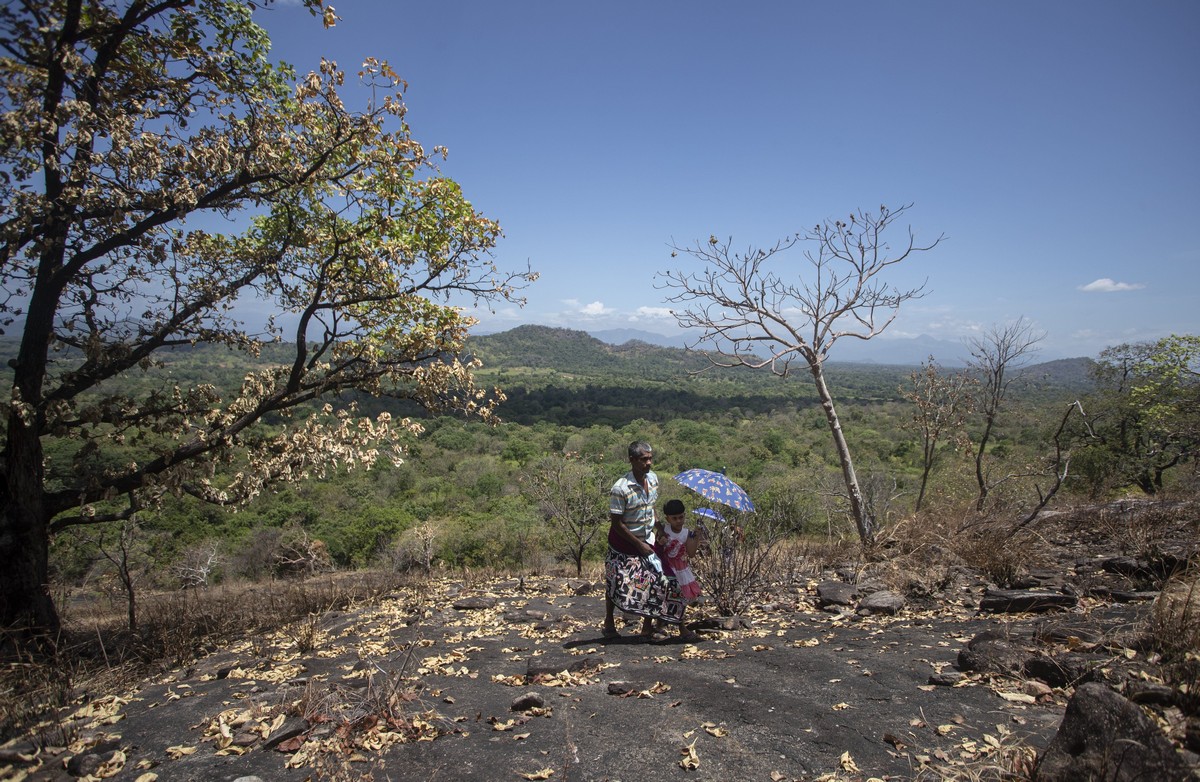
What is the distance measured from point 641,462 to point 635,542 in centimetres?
72

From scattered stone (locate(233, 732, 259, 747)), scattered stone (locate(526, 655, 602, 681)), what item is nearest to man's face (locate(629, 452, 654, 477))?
scattered stone (locate(526, 655, 602, 681))

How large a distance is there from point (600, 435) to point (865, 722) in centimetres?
4655

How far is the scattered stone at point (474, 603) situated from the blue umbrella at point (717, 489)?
3390 millimetres

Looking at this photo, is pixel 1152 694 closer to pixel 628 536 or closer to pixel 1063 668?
pixel 1063 668

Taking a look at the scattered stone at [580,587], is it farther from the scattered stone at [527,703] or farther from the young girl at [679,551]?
the scattered stone at [527,703]

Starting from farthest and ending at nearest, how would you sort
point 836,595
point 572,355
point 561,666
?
point 572,355, point 836,595, point 561,666

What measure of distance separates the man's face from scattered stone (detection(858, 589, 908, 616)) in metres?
3.11

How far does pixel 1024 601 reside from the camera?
5.63 m

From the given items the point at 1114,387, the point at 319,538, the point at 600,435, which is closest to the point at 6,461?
the point at 319,538

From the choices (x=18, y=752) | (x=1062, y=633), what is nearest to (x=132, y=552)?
(x=18, y=752)

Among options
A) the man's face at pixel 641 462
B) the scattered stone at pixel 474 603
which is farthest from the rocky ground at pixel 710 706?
the scattered stone at pixel 474 603

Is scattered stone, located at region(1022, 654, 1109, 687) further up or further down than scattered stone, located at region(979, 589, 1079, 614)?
further up

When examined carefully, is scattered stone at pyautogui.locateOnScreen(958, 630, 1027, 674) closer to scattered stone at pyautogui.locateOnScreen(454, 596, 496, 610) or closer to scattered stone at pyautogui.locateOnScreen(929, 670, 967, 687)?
scattered stone at pyautogui.locateOnScreen(929, 670, 967, 687)

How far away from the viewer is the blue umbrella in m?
6.75
